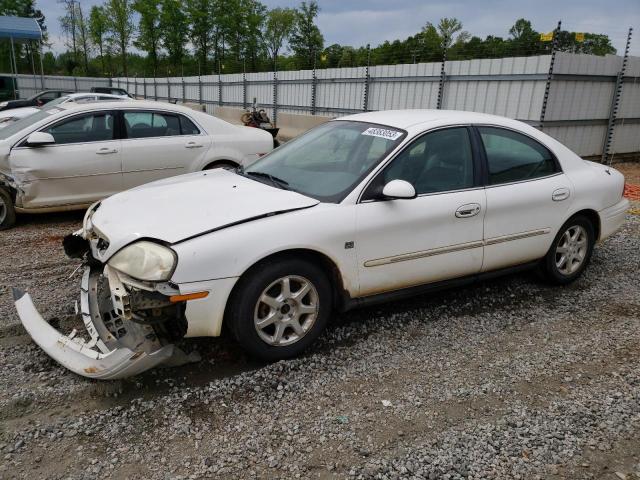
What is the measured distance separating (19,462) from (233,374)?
4.05 feet

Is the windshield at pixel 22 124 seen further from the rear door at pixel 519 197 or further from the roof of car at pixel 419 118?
the rear door at pixel 519 197

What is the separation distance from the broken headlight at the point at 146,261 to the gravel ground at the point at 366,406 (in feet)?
2.35

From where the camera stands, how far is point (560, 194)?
4.53 meters

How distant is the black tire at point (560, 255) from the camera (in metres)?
4.72

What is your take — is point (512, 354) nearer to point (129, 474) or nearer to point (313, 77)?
point (129, 474)

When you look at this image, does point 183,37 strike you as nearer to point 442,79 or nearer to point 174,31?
point 174,31

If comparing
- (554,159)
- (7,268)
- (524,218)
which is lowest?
(7,268)

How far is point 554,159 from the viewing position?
4.65m

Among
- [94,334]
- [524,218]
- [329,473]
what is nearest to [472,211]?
[524,218]

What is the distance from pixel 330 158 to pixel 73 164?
402 centimetres

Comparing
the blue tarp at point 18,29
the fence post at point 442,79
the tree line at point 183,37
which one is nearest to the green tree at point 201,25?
the tree line at point 183,37

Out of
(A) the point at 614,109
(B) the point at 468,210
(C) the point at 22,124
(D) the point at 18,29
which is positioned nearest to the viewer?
(B) the point at 468,210

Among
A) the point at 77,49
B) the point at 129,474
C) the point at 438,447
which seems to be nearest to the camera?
the point at 129,474

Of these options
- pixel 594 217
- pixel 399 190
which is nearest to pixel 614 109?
pixel 594 217
